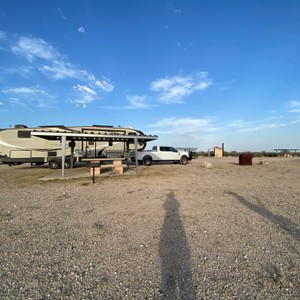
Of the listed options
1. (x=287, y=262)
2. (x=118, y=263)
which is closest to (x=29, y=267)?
(x=118, y=263)

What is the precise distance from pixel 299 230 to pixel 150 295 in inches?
137

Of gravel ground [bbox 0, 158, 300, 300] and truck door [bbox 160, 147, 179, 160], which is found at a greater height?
truck door [bbox 160, 147, 179, 160]

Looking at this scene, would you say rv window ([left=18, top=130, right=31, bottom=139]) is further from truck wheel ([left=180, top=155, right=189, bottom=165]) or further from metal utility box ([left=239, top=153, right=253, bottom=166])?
metal utility box ([left=239, top=153, right=253, bottom=166])

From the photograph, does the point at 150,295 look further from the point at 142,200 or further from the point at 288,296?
the point at 142,200

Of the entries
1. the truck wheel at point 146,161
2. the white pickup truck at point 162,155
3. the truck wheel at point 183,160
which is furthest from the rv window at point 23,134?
the truck wheel at point 183,160

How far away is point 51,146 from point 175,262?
1609 cm

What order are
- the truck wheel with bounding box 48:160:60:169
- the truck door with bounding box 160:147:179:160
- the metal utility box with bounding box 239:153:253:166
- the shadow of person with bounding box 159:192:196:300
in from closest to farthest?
the shadow of person with bounding box 159:192:196:300
the truck wheel with bounding box 48:160:60:169
the metal utility box with bounding box 239:153:253:166
the truck door with bounding box 160:147:179:160

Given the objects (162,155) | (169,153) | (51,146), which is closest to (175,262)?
(51,146)

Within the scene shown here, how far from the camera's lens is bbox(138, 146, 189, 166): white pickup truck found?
Result: 2069cm

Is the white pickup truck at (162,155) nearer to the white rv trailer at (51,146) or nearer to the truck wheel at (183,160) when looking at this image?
the truck wheel at (183,160)

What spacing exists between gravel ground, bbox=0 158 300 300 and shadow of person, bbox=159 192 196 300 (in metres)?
0.01

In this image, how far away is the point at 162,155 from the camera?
850 inches

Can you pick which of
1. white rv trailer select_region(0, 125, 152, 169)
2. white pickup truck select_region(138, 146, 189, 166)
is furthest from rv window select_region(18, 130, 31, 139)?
white pickup truck select_region(138, 146, 189, 166)

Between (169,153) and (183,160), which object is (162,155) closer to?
(169,153)
